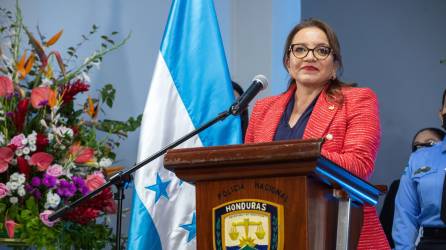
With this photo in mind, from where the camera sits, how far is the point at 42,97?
3131 mm

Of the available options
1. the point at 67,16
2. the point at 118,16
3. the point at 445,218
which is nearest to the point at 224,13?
the point at 118,16

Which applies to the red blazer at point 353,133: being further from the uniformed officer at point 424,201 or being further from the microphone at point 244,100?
the uniformed officer at point 424,201

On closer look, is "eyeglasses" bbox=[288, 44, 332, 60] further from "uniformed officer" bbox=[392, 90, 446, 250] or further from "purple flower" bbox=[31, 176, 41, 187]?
"uniformed officer" bbox=[392, 90, 446, 250]

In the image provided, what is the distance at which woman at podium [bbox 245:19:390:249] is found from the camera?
2264 millimetres

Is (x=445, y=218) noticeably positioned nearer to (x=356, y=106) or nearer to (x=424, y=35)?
(x=356, y=106)

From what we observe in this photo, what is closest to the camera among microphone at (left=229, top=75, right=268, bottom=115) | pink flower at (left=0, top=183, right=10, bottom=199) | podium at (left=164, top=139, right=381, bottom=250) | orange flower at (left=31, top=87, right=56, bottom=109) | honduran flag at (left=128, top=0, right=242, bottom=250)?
podium at (left=164, top=139, right=381, bottom=250)

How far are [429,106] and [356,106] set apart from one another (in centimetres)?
466

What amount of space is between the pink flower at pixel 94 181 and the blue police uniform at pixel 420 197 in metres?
1.96

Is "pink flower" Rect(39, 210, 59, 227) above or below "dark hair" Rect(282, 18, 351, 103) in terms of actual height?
below

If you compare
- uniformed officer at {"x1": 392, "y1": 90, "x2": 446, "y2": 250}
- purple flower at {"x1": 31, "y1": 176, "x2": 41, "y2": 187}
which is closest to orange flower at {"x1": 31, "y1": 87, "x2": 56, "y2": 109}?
purple flower at {"x1": 31, "y1": 176, "x2": 41, "y2": 187}

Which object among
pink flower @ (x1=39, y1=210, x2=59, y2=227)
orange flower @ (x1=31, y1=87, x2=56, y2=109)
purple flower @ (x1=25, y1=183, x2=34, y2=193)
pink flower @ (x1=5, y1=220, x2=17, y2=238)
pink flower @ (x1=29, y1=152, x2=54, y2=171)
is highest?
orange flower @ (x1=31, y1=87, x2=56, y2=109)

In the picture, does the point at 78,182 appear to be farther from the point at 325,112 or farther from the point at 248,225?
the point at 248,225

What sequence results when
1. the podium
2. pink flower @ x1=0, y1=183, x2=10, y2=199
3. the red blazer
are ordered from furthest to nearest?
pink flower @ x1=0, y1=183, x2=10, y2=199, the red blazer, the podium

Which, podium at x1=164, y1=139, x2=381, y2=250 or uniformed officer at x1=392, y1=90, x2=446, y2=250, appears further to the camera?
uniformed officer at x1=392, y1=90, x2=446, y2=250
